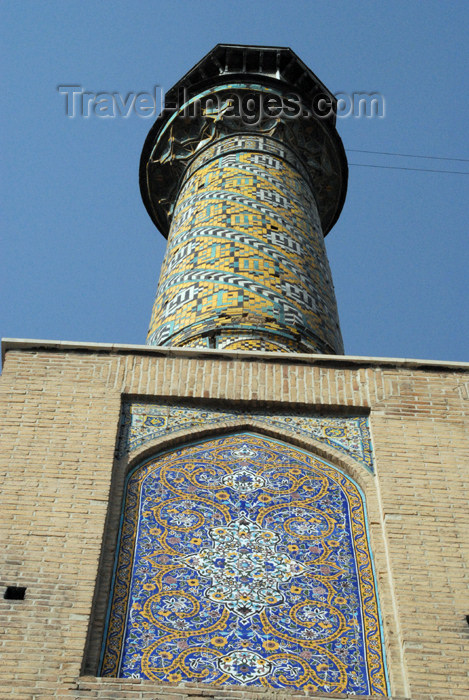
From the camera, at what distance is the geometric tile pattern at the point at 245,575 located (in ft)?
10.5

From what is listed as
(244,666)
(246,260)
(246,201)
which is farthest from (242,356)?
(246,201)

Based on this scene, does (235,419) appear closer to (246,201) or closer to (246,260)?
(246,260)

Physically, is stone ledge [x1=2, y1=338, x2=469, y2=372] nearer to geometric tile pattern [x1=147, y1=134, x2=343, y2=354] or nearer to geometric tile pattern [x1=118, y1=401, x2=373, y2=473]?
geometric tile pattern [x1=118, y1=401, x2=373, y2=473]

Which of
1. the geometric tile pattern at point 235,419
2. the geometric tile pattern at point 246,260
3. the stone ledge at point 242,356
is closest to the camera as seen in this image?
the geometric tile pattern at point 235,419

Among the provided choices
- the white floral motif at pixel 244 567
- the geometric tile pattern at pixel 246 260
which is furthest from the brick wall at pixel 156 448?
the geometric tile pattern at pixel 246 260

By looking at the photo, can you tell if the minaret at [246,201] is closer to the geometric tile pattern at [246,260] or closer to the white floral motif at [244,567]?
the geometric tile pattern at [246,260]

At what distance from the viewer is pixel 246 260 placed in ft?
18.7

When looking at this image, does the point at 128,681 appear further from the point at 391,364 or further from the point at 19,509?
the point at 391,364

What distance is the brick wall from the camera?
10.3ft

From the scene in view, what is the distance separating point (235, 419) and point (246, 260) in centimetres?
171

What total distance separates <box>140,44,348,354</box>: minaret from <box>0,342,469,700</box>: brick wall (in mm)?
842

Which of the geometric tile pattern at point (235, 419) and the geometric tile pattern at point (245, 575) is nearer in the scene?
the geometric tile pattern at point (245, 575)

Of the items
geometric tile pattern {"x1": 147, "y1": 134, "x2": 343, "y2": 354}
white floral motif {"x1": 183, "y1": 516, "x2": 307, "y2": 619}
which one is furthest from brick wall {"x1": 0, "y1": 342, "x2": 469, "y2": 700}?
geometric tile pattern {"x1": 147, "y1": 134, "x2": 343, "y2": 354}

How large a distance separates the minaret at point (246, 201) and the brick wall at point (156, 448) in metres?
0.84
